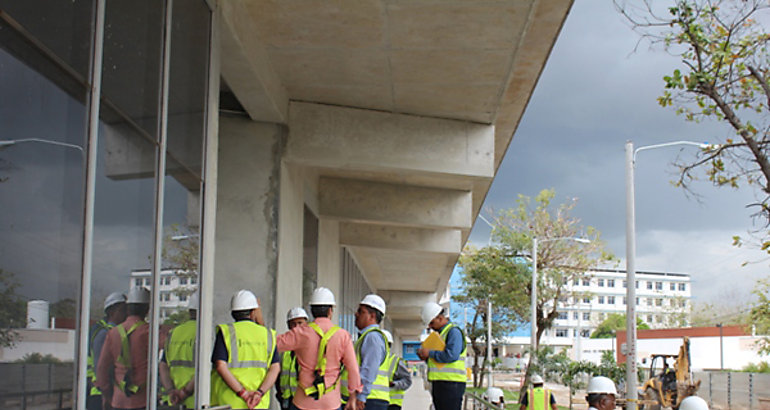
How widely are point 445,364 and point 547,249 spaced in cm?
3598

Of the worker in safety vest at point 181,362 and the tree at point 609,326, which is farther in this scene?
the tree at point 609,326

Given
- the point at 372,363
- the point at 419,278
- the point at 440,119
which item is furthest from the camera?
the point at 419,278

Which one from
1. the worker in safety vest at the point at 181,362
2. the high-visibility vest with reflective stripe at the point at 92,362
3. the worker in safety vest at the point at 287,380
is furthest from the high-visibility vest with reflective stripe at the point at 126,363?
the worker in safety vest at the point at 287,380

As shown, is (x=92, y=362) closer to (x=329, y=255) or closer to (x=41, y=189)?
(x=41, y=189)

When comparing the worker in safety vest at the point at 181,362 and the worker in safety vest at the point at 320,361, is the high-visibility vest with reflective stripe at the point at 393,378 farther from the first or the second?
the worker in safety vest at the point at 181,362

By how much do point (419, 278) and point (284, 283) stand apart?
1084 inches

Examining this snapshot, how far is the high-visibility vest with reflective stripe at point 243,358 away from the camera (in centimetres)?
775

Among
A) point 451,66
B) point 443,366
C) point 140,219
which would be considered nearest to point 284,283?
point 443,366

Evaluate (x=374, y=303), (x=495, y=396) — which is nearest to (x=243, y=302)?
(x=374, y=303)

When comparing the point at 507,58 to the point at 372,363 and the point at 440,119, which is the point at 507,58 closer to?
the point at 440,119

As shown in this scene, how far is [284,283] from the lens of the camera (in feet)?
42.5

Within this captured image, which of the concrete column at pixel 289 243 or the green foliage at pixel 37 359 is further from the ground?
the concrete column at pixel 289 243

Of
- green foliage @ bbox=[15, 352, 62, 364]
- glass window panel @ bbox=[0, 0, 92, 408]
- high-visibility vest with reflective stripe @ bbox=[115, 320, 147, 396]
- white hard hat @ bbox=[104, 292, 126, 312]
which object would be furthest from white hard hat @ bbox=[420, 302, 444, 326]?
green foliage @ bbox=[15, 352, 62, 364]

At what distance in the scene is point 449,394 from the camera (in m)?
10.9
